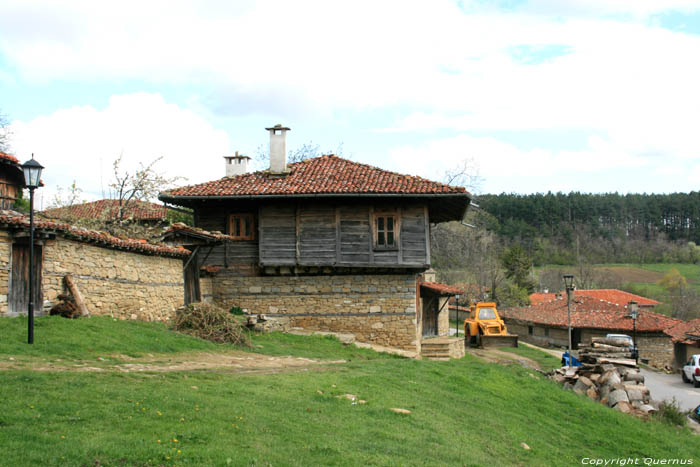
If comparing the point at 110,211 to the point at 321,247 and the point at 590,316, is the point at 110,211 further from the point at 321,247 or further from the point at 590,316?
the point at 590,316

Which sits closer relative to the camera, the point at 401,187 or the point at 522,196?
the point at 401,187

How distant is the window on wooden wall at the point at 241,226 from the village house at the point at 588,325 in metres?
27.7

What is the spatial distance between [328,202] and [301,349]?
5.92m

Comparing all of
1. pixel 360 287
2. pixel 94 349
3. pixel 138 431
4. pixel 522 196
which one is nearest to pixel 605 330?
pixel 360 287

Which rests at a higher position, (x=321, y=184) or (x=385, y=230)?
(x=321, y=184)

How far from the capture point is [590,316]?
4456 cm

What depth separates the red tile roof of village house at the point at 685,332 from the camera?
34941mm

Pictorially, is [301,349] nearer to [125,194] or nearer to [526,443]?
[526,443]

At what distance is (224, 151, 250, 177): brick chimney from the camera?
2420 cm

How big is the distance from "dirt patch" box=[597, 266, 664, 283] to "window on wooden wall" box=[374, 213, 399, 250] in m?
69.4

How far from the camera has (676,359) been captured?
39.3 metres

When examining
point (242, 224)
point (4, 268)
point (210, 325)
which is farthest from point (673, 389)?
point (4, 268)

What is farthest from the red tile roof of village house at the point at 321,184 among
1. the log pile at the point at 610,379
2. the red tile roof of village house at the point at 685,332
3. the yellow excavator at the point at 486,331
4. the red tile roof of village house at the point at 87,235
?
the red tile roof of village house at the point at 685,332

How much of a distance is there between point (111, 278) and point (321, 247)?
7.78 meters
